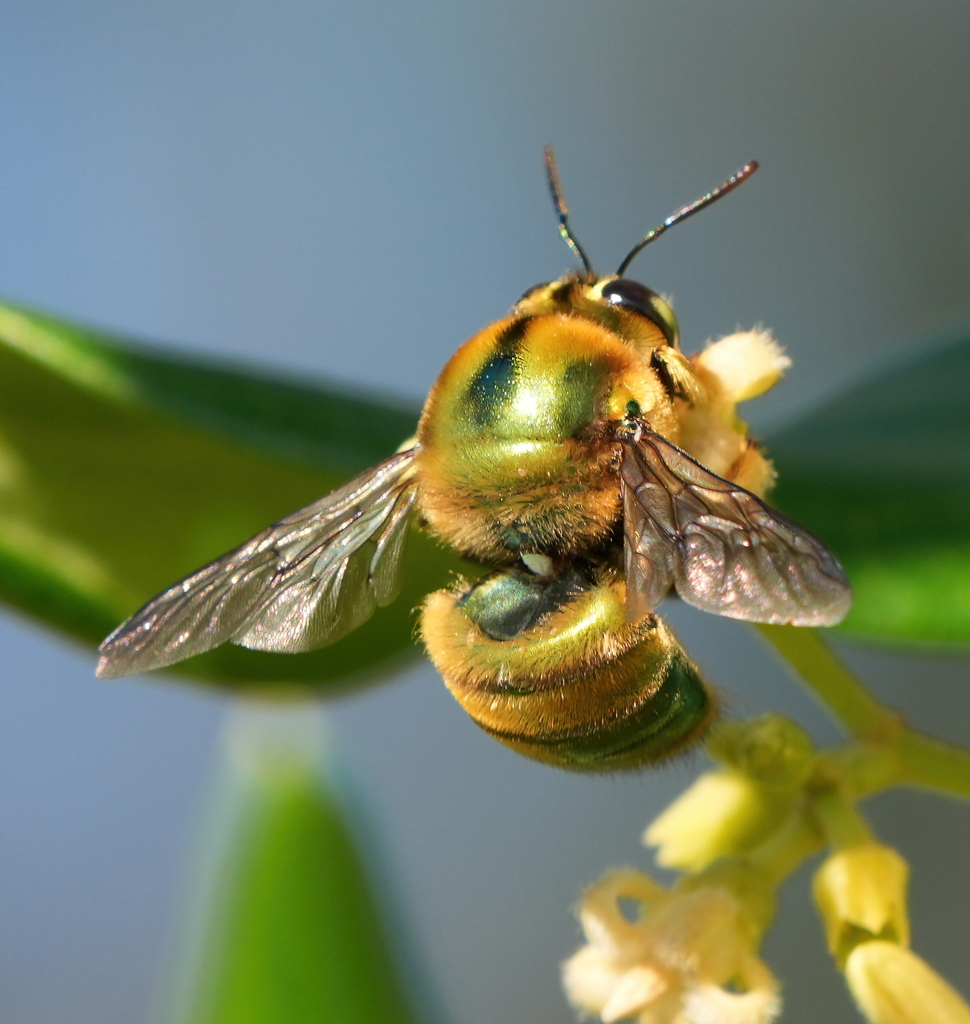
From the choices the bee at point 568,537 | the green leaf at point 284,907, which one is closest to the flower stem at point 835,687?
the bee at point 568,537

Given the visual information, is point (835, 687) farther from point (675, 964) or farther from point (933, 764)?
point (675, 964)

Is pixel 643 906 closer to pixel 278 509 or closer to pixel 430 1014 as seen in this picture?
pixel 278 509

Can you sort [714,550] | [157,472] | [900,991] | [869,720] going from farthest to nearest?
[157,472], [869,720], [900,991], [714,550]

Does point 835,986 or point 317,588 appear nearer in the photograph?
point 317,588

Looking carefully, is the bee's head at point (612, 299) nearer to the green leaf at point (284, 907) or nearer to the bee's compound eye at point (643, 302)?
the bee's compound eye at point (643, 302)

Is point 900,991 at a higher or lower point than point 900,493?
lower

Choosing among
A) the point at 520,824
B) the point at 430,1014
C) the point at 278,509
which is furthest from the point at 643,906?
the point at 520,824

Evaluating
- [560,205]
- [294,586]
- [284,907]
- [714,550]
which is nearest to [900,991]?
[714,550]
